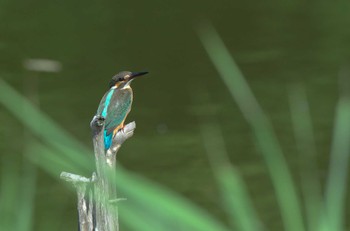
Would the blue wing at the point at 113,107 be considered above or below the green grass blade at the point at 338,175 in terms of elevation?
above

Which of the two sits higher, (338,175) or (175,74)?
(175,74)

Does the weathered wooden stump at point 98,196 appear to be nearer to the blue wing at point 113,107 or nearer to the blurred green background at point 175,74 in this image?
the blue wing at point 113,107

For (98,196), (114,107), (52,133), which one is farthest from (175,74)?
(52,133)

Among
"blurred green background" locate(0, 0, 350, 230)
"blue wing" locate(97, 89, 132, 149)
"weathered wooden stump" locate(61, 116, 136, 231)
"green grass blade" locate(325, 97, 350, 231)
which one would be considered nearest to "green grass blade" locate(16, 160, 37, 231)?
"weathered wooden stump" locate(61, 116, 136, 231)

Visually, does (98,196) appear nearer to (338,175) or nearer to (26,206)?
(26,206)

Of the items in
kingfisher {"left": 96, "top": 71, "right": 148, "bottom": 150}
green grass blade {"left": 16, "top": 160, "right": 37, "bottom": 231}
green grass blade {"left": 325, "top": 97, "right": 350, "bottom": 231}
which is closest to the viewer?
green grass blade {"left": 325, "top": 97, "right": 350, "bottom": 231}

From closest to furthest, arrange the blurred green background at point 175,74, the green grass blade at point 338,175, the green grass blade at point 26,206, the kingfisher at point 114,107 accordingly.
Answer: the green grass blade at point 338,175 < the green grass blade at point 26,206 < the kingfisher at point 114,107 < the blurred green background at point 175,74

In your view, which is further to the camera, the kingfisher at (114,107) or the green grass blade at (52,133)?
the kingfisher at (114,107)

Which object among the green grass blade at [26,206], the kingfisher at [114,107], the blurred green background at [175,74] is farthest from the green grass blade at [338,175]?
the blurred green background at [175,74]

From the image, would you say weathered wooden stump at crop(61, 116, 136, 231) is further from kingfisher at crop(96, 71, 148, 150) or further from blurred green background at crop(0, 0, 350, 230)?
blurred green background at crop(0, 0, 350, 230)
